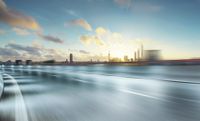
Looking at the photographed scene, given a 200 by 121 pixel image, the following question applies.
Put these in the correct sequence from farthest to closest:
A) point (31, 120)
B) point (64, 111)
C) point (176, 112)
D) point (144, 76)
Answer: point (144, 76), point (64, 111), point (176, 112), point (31, 120)

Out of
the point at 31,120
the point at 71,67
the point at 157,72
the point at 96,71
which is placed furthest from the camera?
the point at 71,67

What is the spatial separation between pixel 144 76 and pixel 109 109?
14.0 metres

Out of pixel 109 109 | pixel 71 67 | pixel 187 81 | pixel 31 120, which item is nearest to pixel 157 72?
pixel 187 81

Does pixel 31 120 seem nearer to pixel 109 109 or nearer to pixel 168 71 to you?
pixel 109 109

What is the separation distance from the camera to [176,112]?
563 centimetres

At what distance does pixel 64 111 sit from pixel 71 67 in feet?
118

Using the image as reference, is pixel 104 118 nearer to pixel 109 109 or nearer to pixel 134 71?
pixel 109 109

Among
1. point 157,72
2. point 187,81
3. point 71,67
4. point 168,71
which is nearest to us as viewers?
point 187,81

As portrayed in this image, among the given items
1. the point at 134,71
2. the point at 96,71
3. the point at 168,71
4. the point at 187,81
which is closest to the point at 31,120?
the point at 187,81

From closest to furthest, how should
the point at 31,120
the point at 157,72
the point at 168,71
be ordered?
the point at 31,120
the point at 168,71
the point at 157,72

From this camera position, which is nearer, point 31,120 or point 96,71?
point 31,120

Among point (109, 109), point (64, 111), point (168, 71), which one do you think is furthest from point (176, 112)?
point (168, 71)

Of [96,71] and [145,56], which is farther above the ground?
[145,56]

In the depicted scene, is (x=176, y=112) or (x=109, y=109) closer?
(x=176, y=112)
